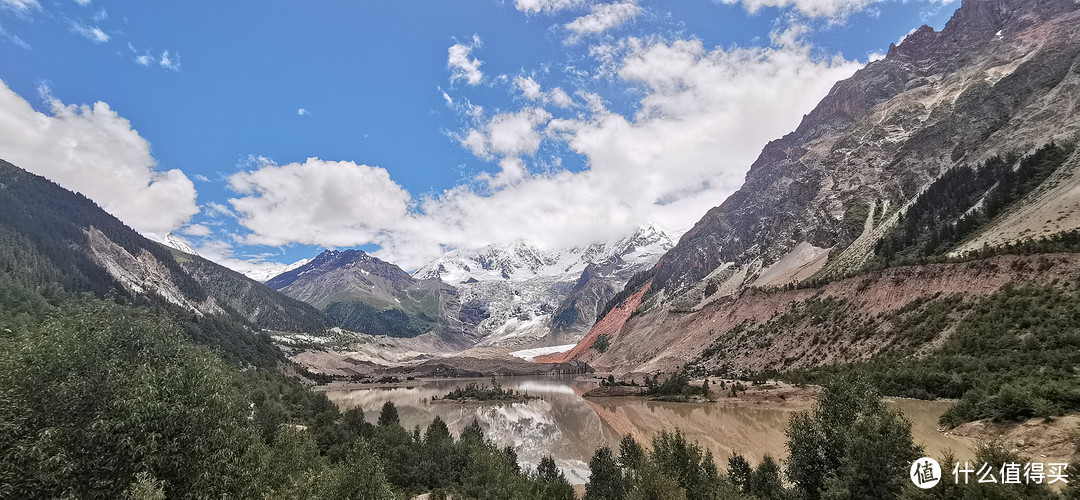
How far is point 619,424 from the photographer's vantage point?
202 feet

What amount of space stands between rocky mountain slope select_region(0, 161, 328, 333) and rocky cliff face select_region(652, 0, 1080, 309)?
175m

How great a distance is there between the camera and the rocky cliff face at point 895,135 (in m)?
92.1

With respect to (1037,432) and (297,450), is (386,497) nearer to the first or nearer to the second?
(297,450)

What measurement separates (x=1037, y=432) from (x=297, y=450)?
127 ft

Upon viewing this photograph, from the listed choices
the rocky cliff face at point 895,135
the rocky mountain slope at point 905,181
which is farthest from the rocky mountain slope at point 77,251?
the rocky cliff face at point 895,135

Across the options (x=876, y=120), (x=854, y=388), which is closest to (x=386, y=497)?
(x=854, y=388)

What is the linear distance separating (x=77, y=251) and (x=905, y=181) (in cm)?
23815

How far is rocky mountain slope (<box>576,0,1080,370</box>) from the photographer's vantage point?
6806cm

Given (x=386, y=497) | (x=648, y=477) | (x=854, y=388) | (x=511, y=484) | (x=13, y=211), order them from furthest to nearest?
1. (x=13, y=211)
2. (x=511, y=484)
3. (x=854, y=388)
4. (x=648, y=477)
5. (x=386, y=497)

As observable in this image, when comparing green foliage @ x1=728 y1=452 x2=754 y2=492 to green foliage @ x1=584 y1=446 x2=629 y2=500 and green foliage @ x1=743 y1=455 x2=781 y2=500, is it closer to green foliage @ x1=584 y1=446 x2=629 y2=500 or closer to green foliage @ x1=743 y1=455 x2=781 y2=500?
green foliage @ x1=743 y1=455 x2=781 y2=500

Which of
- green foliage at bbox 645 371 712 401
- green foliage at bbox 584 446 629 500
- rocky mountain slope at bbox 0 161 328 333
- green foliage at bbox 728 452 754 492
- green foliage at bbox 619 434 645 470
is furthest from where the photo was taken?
rocky mountain slope at bbox 0 161 328 333

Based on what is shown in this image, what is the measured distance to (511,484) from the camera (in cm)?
2567

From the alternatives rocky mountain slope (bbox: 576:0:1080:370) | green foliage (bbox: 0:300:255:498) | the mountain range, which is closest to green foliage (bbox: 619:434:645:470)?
green foliage (bbox: 0:300:255:498)

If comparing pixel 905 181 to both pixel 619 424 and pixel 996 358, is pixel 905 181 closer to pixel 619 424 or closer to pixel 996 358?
pixel 996 358
